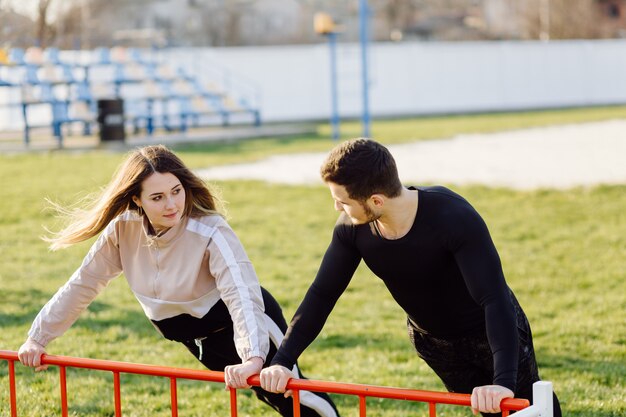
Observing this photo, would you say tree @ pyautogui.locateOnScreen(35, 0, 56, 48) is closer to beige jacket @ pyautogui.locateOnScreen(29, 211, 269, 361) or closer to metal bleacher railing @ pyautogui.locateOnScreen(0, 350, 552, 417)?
beige jacket @ pyautogui.locateOnScreen(29, 211, 269, 361)

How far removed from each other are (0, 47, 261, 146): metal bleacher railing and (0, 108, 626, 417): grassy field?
35.0 feet

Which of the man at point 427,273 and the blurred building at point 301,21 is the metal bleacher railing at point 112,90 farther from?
the man at point 427,273

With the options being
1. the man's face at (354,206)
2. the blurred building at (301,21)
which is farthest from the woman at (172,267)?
the blurred building at (301,21)

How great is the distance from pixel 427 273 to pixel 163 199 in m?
1.04

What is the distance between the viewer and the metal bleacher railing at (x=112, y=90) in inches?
984

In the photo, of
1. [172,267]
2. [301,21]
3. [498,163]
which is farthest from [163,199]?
[301,21]

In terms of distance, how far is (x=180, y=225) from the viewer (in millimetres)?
3779

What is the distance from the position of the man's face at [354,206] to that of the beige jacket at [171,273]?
581 mm

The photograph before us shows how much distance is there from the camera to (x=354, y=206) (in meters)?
3.21

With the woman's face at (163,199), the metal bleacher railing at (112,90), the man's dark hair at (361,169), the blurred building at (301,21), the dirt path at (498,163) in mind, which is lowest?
the dirt path at (498,163)

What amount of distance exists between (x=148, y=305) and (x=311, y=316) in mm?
774

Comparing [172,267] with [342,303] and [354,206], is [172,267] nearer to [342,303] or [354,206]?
[354,206]

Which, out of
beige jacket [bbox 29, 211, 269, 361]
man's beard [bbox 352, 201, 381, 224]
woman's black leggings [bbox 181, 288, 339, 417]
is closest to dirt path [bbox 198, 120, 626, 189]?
woman's black leggings [bbox 181, 288, 339, 417]

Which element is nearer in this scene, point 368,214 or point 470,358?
point 368,214
